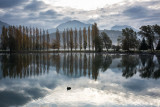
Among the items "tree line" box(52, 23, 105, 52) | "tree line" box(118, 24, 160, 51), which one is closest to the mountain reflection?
"tree line" box(118, 24, 160, 51)

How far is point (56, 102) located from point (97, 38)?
2130 inches

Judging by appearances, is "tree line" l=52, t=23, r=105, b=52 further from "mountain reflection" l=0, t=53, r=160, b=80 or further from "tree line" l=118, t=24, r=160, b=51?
"mountain reflection" l=0, t=53, r=160, b=80

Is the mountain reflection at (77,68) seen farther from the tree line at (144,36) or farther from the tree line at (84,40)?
the tree line at (84,40)

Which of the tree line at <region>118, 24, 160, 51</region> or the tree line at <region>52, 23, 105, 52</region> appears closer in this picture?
the tree line at <region>118, 24, 160, 51</region>

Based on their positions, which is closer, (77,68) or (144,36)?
(77,68)

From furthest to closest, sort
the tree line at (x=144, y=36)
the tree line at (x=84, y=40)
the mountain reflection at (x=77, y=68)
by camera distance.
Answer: the tree line at (x=84, y=40)
the tree line at (x=144, y=36)
the mountain reflection at (x=77, y=68)

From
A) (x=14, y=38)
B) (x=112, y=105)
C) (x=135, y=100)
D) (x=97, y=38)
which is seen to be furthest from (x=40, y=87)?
(x=14, y=38)

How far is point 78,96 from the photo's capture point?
7855 millimetres

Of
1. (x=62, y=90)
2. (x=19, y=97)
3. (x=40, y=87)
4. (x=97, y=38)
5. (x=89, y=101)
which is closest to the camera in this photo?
(x=89, y=101)

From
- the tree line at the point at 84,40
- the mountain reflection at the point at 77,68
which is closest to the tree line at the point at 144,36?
the tree line at the point at 84,40

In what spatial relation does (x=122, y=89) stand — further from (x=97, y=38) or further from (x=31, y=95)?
(x=97, y=38)

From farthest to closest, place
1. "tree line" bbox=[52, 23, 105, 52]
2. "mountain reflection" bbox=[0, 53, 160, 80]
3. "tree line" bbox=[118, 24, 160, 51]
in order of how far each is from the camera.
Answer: "tree line" bbox=[52, 23, 105, 52] < "tree line" bbox=[118, 24, 160, 51] < "mountain reflection" bbox=[0, 53, 160, 80]

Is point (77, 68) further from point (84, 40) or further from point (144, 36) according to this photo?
point (84, 40)

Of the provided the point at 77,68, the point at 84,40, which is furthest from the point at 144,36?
the point at 77,68
